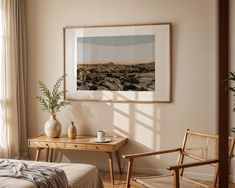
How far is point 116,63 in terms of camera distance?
15.5 ft

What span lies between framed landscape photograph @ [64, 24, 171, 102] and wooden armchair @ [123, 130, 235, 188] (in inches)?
37.8

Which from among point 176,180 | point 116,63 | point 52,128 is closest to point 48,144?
point 52,128

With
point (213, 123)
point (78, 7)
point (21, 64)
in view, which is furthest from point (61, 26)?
point (213, 123)

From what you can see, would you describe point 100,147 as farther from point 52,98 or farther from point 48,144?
point 52,98

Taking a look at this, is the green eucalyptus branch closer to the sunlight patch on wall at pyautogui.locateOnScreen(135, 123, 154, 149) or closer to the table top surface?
the table top surface

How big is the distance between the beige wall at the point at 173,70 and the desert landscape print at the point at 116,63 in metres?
0.23

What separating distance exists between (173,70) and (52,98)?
1604mm

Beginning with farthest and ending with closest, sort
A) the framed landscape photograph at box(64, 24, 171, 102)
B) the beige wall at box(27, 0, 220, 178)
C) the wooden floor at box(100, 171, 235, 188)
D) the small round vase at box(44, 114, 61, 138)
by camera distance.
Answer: the small round vase at box(44, 114, 61, 138) → the framed landscape photograph at box(64, 24, 171, 102) → the beige wall at box(27, 0, 220, 178) → the wooden floor at box(100, 171, 235, 188)

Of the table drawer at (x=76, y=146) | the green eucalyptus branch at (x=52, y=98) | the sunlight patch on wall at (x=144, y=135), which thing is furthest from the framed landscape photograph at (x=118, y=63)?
the table drawer at (x=76, y=146)

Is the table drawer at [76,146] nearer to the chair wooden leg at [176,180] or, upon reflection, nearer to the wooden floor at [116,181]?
the wooden floor at [116,181]

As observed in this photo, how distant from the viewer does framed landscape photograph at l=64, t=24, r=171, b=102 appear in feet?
15.0

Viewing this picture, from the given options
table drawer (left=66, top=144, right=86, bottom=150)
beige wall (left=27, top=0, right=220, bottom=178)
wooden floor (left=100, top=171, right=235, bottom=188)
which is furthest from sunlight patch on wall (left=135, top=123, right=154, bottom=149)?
table drawer (left=66, top=144, right=86, bottom=150)

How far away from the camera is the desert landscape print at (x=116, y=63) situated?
4629 millimetres

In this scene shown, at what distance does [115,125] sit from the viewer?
481cm
